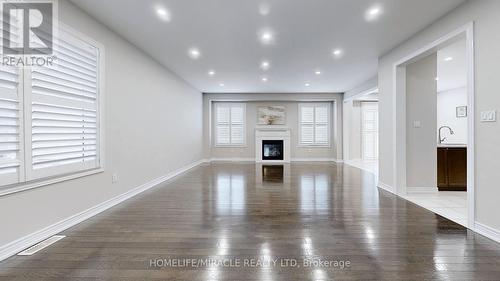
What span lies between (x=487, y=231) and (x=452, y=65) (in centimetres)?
511

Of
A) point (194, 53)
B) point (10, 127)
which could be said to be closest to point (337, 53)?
point (194, 53)

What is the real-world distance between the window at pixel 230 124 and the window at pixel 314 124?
2444mm

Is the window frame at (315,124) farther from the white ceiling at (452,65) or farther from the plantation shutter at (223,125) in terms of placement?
the white ceiling at (452,65)

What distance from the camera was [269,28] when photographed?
383 cm

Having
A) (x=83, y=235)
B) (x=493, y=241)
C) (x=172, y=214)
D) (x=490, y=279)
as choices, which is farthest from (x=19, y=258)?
(x=493, y=241)

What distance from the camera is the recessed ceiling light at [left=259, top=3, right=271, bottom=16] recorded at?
10.3ft

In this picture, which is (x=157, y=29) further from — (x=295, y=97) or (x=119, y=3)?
(x=295, y=97)

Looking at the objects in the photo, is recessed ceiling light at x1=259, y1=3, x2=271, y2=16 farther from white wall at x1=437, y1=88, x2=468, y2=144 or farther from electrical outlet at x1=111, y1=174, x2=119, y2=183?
white wall at x1=437, y1=88, x2=468, y2=144

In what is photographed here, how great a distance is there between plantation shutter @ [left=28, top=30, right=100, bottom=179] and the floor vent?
67 cm

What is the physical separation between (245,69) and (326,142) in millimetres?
5601

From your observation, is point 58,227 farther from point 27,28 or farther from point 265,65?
point 265,65

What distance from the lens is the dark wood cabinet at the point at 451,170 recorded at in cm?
475

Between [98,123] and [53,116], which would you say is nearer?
[53,116]

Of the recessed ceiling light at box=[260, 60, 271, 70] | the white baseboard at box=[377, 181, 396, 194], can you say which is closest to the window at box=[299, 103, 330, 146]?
the recessed ceiling light at box=[260, 60, 271, 70]
